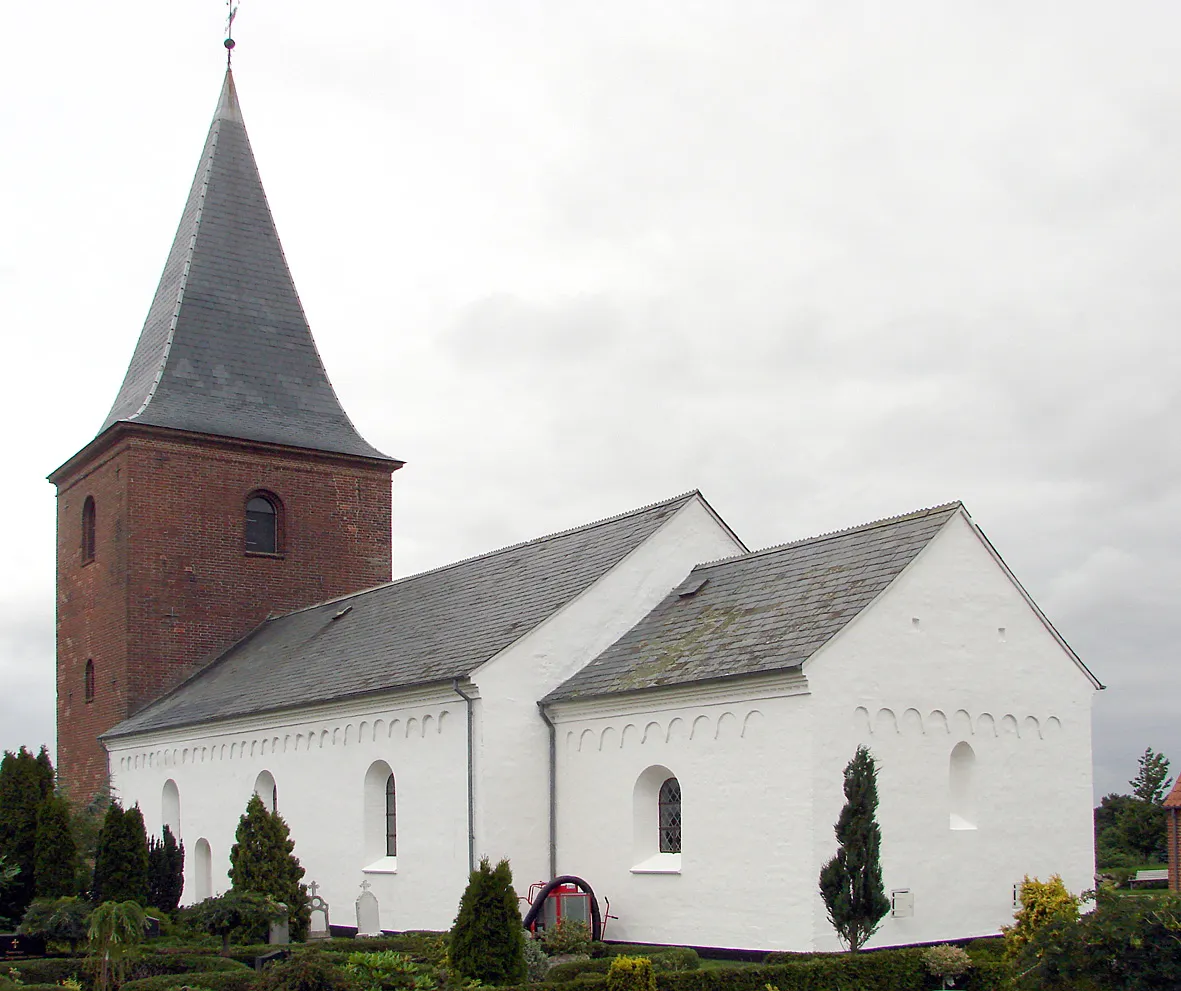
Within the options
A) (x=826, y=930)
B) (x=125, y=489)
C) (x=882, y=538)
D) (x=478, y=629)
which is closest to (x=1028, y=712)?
(x=882, y=538)

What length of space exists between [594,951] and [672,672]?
3755 millimetres

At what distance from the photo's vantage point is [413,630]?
24.9 meters

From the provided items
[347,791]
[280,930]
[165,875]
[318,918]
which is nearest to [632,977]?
[280,930]

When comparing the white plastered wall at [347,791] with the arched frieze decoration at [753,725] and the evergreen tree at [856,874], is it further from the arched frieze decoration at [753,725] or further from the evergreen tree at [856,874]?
the evergreen tree at [856,874]

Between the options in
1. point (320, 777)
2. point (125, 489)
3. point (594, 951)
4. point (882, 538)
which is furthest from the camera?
point (125, 489)

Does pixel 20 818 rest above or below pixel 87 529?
below

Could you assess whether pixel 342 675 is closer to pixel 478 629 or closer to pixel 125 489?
pixel 478 629

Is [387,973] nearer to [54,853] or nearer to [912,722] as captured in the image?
[912,722]

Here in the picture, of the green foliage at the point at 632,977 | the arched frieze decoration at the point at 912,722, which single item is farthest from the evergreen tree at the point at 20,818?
the arched frieze decoration at the point at 912,722

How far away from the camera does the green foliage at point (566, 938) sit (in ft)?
59.7

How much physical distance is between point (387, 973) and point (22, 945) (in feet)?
26.8

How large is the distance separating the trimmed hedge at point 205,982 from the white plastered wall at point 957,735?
21.5 ft

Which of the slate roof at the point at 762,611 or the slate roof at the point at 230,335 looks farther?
the slate roof at the point at 230,335

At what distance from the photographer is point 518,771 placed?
20625mm
